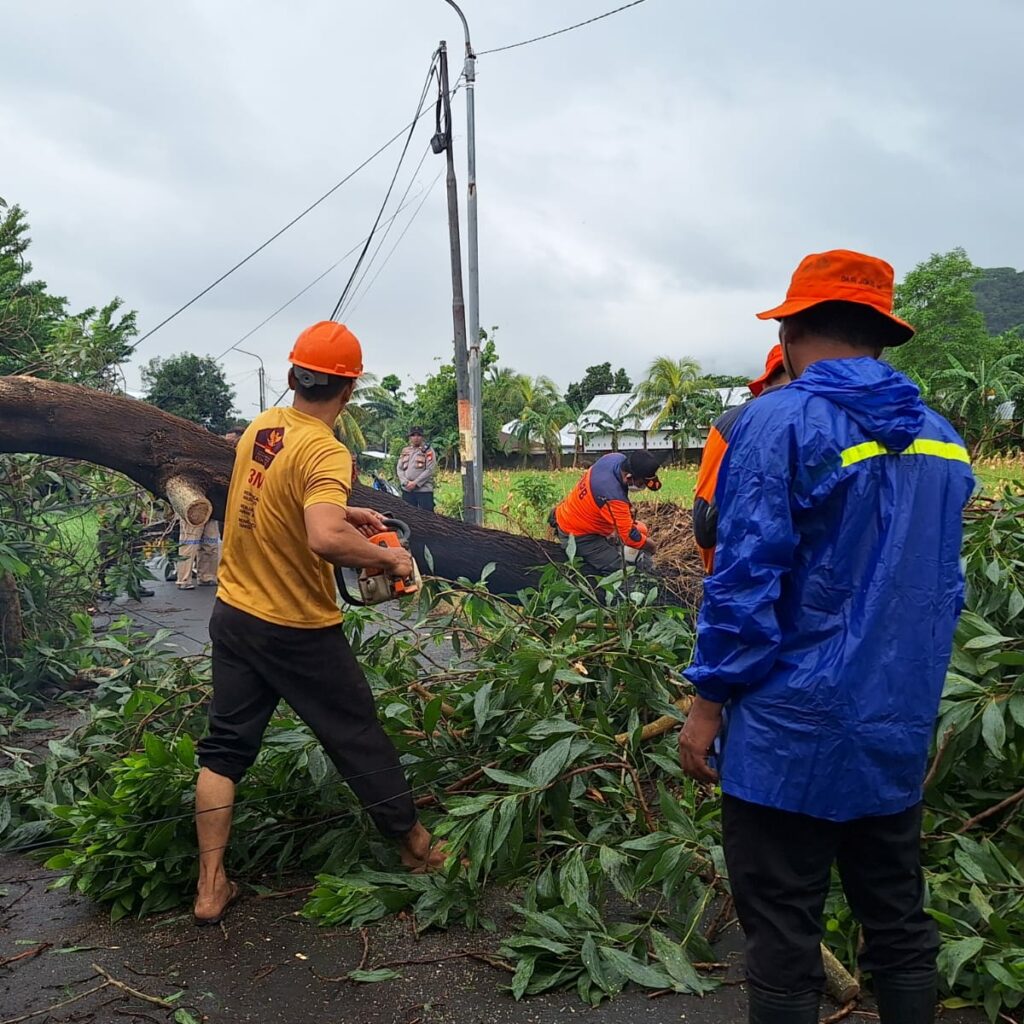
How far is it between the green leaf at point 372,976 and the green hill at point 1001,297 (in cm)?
12404

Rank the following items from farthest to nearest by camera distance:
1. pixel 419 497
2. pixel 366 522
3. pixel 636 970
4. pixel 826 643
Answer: pixel 419 497, pixel 366 522, pixel 636 970, pixel 826 643

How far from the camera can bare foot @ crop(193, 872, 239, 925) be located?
3.27 metres

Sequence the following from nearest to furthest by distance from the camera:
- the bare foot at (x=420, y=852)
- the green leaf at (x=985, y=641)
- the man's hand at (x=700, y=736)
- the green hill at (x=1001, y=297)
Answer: the man's hand at (x=700, y=736), the green leaf at (x=985, y=641), the bare foot at (x=420, y=852), the green hill at (x=1001, y=297)

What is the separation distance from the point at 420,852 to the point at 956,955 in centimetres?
172

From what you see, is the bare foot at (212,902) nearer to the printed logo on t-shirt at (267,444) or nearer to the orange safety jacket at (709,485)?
the printed logo on t-shirt at (267,444)

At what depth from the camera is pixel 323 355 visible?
332 centimetres

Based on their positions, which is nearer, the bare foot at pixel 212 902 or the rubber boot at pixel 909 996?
the rubber boot at pixel 909 996

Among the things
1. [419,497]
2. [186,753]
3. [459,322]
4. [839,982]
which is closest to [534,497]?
[419,497]

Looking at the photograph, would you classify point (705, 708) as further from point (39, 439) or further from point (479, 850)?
point (39, 439)

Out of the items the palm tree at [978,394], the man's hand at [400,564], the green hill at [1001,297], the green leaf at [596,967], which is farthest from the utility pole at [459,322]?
the green hill at [1001,297]

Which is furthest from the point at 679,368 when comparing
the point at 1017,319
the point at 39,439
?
the point at 1017,319

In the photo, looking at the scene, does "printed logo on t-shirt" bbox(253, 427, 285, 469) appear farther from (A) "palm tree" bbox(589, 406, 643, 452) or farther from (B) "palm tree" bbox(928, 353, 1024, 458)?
(A) "palm tree" bbox(589, 406, 643, 452)

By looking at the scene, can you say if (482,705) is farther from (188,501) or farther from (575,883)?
(188,501)

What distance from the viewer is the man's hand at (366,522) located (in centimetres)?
336
